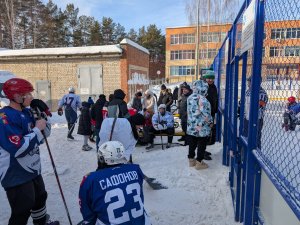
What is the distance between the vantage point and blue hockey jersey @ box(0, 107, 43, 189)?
2508 millimetres

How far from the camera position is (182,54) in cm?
4475

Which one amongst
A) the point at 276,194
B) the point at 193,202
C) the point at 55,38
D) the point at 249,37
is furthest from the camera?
the point at 55,38

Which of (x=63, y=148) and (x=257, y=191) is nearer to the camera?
(x=257, y=191)

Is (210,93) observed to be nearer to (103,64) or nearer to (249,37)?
(249,37)

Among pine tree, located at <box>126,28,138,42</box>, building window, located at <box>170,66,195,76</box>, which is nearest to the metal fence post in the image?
building window, located at <box>170,66,195,76</box>

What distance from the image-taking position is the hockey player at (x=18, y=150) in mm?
2531

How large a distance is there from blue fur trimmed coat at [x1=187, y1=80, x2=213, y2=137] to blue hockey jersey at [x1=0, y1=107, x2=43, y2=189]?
294 centimetres

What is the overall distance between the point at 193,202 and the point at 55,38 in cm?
3953

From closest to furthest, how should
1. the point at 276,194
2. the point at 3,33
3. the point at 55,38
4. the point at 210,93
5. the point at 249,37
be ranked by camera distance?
the point at 276,194 → the point at 249,37 → the point at 210,93 → the point at 3,33 → the point at 55,38

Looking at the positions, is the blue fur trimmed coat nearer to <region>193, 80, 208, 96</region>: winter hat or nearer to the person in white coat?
<region>193, 80, 208, 96</region>: winter hat

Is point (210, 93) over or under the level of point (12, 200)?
over

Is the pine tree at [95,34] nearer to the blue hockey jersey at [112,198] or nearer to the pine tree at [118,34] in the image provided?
the pine tree at [118,34]

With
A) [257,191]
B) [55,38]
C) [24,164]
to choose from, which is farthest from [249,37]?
[55,38]

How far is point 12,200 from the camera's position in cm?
268
